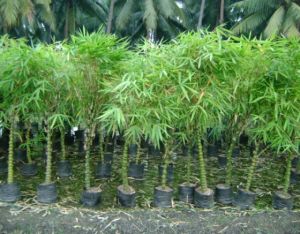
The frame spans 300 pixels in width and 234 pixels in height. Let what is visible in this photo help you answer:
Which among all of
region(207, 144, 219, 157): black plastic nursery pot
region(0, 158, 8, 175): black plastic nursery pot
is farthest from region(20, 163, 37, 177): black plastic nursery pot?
region(207, 144, 219, 157): black plastic nursery pot

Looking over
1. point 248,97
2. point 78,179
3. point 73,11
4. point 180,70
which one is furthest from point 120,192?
point 73,11

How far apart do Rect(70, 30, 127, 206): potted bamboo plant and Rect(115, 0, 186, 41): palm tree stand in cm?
669

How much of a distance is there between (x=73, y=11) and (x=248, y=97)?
10.8 metres

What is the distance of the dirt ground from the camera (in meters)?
2.77

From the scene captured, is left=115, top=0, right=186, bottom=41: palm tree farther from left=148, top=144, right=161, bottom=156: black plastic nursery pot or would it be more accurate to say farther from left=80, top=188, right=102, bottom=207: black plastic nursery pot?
left=80, top=188, right=102, bottom=207: black plastic nursery pot

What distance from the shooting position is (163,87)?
290 cm

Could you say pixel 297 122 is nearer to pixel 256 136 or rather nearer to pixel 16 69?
pixel 256 136

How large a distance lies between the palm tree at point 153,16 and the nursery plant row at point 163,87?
6.77 m

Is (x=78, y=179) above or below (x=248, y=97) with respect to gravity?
below

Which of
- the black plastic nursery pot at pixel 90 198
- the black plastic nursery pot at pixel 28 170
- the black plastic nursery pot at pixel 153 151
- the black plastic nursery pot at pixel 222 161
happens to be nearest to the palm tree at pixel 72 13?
the black plastic nursery pot at pixel 153 151

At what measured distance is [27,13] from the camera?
8.07 meters

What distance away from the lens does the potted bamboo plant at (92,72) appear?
2990mm

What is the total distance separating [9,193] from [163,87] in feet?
5.85

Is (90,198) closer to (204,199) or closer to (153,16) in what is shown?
(204,199)
